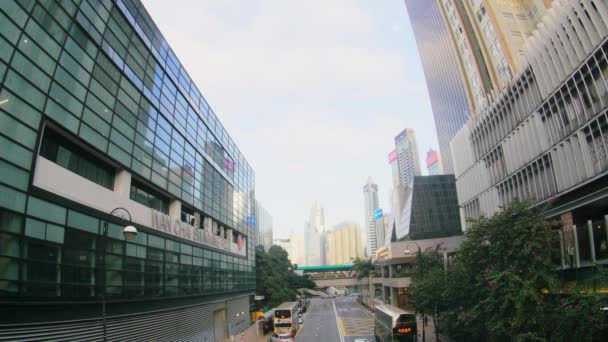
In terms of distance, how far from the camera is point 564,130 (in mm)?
27250

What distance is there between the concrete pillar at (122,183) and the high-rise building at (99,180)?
0.25 feet

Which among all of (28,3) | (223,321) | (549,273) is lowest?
(223,321)

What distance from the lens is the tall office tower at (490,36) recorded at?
52.3m

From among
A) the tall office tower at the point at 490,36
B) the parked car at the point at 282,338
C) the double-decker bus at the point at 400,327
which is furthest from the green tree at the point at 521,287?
the tall office tower at the point at 490,36

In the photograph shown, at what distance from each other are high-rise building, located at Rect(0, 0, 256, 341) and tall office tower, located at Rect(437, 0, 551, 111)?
127ft

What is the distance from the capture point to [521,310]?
61.6ft

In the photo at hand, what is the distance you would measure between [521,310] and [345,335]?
94.7 ft

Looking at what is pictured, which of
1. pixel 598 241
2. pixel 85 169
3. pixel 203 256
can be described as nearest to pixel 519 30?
pixel 598 241

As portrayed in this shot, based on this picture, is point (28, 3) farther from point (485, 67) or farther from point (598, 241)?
point (485, 67)

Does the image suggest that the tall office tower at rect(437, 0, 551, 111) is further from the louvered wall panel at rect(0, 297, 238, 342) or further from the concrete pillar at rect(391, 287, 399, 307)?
the louvered wall panel at rect(0, 297, 238, 342)

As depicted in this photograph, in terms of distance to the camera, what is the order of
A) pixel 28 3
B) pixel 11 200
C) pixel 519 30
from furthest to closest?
pixel 519 30 < pixel 28 3 < pixel 11 200

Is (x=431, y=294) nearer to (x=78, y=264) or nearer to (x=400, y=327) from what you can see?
(x=400, y=327)

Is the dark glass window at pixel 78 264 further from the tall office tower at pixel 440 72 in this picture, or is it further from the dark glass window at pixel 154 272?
the tall office tower at pixel 440 72

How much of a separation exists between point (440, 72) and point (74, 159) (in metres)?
114
